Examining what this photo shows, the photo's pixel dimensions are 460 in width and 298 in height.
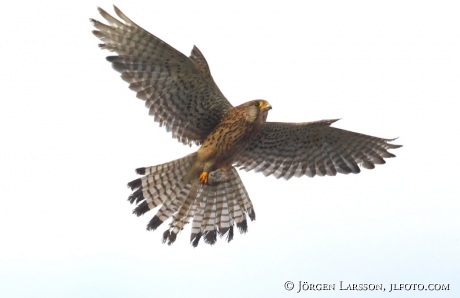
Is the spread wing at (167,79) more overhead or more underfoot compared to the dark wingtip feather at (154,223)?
more overhead

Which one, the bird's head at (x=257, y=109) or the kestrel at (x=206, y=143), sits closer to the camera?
the kestrel at (x=206, y=143)

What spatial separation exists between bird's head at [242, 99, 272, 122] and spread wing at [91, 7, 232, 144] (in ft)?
1.37

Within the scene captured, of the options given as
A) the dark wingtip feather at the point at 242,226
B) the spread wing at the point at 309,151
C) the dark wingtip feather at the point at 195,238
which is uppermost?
the spread wing at the point at 309,151

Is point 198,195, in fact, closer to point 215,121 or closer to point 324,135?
point 215,121

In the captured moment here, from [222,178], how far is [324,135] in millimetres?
1689

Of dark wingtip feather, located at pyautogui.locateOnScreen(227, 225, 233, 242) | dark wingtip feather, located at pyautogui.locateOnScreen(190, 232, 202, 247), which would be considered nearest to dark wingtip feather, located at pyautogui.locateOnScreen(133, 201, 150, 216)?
dark wingtip feather, located at pyautogui.locateOnScreen(190, 232, 202, 247)

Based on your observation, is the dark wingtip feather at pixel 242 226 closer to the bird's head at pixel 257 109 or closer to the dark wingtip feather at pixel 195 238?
the dark wingtip feather at pixel 195 238

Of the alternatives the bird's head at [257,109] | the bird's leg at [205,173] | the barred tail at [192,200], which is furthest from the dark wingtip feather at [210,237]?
the bird's head at [257,109]

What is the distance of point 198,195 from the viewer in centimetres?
1334

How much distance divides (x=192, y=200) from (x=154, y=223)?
2.14 ft

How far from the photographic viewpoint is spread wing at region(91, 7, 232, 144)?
40.0 feet

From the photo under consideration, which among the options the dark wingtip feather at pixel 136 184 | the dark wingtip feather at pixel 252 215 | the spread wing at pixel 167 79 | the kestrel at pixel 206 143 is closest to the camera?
the spread wing at pixel 167 79

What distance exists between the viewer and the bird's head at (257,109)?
1265cm

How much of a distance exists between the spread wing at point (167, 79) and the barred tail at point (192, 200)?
0.50m
